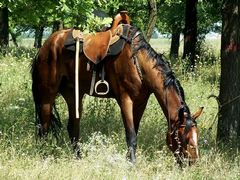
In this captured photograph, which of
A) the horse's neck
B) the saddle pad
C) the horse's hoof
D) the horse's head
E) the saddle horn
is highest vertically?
the saddle horn

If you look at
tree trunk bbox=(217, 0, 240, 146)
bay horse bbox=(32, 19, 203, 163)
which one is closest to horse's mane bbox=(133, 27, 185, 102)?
bay horse bbox=(32, 19, 203, 163)

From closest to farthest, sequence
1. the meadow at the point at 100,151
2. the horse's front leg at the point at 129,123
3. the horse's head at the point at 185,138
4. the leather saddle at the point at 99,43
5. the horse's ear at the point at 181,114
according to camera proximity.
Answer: the meadow at the point at 100,151 < the horse's head at the point at 185,138 < the horse's ear at the point at 181,114 < the horse's front leg at the point at 129,123 < the leather saddle at the point at 99,43

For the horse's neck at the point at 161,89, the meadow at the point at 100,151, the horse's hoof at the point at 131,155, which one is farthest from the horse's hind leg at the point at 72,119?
the horse's neck at the point at 161,89

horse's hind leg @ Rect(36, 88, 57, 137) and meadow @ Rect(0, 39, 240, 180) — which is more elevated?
horse's hind leg @ Rect(36, 88, 57, 137)

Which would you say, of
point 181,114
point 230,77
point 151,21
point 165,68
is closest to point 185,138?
point 181,114

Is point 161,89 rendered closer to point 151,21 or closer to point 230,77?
point 230,77

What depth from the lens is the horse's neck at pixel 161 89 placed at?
19.9 feet

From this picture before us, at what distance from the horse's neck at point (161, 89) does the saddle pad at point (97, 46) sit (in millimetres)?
621

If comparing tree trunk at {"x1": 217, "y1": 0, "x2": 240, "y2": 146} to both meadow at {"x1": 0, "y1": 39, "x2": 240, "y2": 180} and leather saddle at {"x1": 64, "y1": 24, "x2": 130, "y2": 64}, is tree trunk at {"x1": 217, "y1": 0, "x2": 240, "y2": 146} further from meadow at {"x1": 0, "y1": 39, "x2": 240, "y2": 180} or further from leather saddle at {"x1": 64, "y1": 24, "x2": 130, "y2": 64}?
leather saddle at {"x1": 64, "y1": 24, "x2": 130, "y2": 64}

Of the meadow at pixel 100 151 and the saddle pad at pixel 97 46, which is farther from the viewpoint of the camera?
the saddle pad at pixel 97 46

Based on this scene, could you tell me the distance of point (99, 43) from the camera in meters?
6.96

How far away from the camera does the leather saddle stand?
666 centimetres

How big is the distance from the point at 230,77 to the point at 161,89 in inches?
60.2

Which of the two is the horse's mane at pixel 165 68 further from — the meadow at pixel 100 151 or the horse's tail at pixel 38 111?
the horse's tail at pixel 38 111
